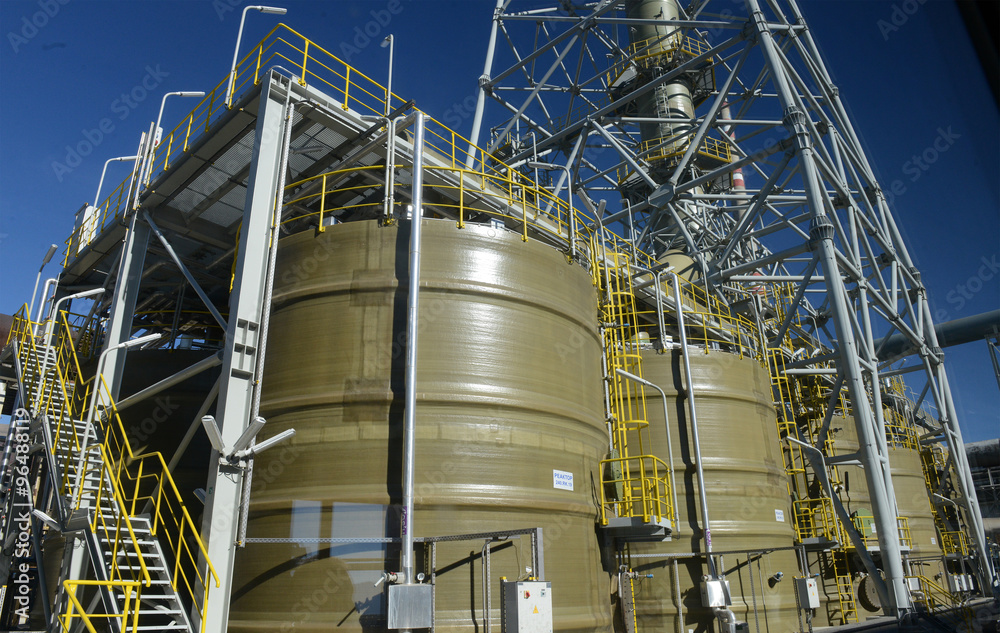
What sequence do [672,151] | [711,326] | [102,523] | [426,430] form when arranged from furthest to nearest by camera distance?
[672,151] < [711,326] < [426,430] < [102,523]

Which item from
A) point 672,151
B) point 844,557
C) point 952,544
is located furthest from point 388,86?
point 952,544

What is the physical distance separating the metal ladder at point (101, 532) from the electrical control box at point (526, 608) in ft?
13.7

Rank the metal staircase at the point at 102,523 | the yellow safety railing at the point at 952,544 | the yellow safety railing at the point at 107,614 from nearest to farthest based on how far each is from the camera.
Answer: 1. the yellow safety railing at the point at 107,614
2. the metal staircase at the point at 102,523
3. the yellow safety railing at the point at 952,544

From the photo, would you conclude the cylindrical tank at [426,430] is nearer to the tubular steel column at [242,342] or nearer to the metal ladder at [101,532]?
the tubular steel column at [242,342]

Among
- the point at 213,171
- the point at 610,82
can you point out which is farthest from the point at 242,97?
the point at 610,82

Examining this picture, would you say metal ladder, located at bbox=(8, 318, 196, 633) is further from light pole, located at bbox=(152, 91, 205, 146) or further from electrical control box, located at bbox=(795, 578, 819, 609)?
electrical control box, located at bbox=(795, 578, 819, 609)

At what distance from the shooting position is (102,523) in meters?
10.1

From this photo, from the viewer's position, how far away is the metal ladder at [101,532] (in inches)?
342

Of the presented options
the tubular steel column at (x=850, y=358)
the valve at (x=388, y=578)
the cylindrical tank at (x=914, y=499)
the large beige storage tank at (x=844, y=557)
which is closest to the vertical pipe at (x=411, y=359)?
the valve at (x=388, y=578)

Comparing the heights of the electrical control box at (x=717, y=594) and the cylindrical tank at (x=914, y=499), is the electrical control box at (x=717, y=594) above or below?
below

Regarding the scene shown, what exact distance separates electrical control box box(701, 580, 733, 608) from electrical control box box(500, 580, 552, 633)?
23.4ft

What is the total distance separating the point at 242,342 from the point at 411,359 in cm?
255

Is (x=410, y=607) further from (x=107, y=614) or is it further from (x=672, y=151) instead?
(x=672, y=151)

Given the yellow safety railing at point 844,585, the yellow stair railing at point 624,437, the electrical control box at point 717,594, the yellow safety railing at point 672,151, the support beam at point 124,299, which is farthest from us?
the yellow safety railing at point 672,151
